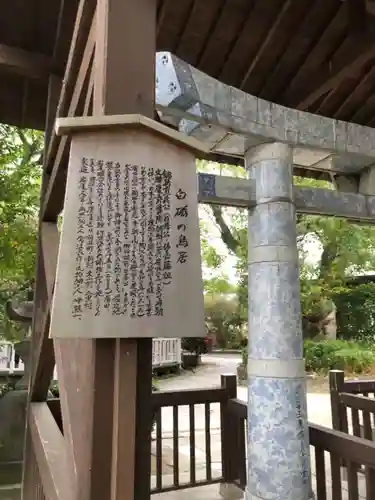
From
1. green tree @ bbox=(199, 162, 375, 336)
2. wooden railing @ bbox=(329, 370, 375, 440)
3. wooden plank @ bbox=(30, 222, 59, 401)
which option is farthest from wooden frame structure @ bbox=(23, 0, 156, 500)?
green tree @ bbox=(199, 162, 375, 336)

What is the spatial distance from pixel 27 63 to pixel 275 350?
2.56 metres

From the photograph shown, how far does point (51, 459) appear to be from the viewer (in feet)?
6.23

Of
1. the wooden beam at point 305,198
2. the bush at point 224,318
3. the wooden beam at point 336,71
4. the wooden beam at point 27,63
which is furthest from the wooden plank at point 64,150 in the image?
the bush at point 224,318

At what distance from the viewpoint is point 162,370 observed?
45.0 ft

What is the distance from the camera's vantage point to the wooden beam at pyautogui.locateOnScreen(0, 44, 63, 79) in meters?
3.09

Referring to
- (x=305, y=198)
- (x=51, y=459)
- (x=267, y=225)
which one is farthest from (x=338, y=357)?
(x=51, y=459)

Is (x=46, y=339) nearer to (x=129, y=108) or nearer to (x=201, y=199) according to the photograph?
(x=201, y=199)

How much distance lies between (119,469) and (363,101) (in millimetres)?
3577

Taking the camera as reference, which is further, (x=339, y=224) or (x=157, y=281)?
(x=339, y=224)

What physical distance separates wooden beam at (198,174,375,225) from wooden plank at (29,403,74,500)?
1.65m

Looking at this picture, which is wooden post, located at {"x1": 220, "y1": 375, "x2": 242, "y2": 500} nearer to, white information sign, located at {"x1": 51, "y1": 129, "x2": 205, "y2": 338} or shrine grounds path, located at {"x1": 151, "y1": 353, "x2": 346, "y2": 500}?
shrine grounds path, located at {"x1": 151, "y1": 353, "x2": 346, "y2": 500}

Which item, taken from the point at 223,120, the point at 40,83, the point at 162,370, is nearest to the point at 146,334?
the point at 223,120

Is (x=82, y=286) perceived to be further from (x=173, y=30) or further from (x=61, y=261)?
(x=173, y=30)

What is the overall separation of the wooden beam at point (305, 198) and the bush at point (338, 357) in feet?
27.9
